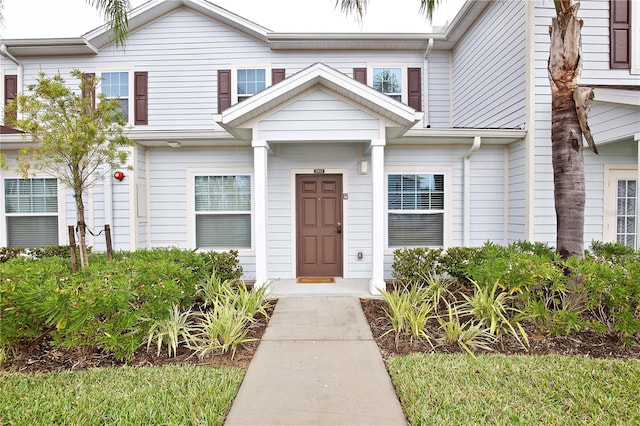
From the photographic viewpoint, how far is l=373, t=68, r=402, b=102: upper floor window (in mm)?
9414

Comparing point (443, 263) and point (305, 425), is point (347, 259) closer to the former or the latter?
point (443, 263)

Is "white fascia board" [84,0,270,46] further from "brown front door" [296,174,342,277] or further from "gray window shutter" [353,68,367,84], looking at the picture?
"brown front door" [296,174,342,277]

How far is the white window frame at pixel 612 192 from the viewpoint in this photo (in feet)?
22.0

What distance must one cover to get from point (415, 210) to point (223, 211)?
407 cm

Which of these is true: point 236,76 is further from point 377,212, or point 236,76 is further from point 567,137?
point 567,137

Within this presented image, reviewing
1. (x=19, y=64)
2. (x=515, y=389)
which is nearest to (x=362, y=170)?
(x=515, y=389)

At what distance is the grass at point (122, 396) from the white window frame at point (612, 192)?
23.8 ft

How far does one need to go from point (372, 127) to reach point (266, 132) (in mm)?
1793

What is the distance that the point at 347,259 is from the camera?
732cm

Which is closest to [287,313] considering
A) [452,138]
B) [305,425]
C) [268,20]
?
[305,425]

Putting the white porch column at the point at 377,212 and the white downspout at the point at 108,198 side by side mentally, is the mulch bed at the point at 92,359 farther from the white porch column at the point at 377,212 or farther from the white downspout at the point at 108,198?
the white downspout at the point at 108,198

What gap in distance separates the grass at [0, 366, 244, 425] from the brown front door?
4.00 m

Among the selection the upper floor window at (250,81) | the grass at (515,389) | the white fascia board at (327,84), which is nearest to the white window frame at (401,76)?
the upper floor window at (250,81)

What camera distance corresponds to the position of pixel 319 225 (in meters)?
7.38
